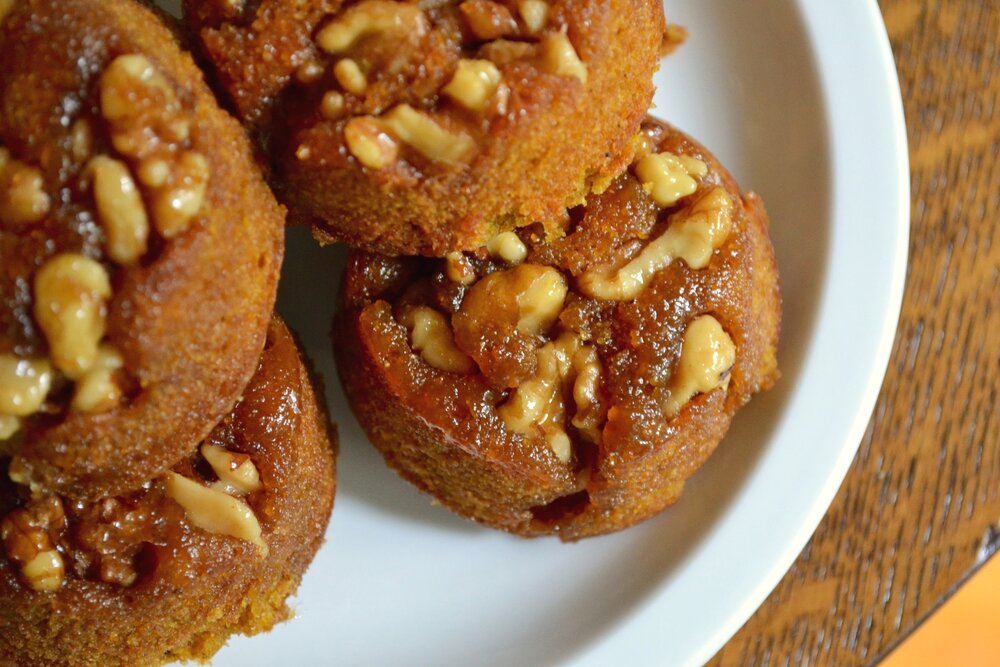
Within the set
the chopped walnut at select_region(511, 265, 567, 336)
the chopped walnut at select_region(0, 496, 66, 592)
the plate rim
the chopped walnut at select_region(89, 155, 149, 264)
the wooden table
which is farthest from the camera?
the wooden table

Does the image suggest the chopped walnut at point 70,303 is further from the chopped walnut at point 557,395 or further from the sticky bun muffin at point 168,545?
the chopped walnut at point 557,395

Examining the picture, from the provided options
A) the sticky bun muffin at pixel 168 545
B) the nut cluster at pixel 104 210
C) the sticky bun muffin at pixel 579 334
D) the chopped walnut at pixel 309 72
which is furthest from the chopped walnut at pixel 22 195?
the sticky bun muffin at pixel 579 334

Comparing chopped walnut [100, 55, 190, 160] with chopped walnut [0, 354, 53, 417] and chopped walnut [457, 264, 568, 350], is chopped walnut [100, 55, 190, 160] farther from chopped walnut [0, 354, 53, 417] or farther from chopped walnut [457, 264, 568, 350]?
chopped walnut [457, 264, 568, 350]

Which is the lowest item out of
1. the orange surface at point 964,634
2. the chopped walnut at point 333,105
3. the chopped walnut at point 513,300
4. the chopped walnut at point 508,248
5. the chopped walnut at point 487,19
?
the orange surface at point 964,634

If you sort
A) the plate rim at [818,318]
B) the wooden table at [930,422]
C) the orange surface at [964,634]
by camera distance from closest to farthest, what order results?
the plate rim at [818,318], the wooden table at [930,422], the orange surface at [964,634]

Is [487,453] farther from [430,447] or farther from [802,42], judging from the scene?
[802,42]

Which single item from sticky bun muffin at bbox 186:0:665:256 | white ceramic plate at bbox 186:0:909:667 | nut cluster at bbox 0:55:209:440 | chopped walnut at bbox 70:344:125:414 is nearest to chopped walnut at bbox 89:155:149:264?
nut cluster at bbox 0:55:209:440
